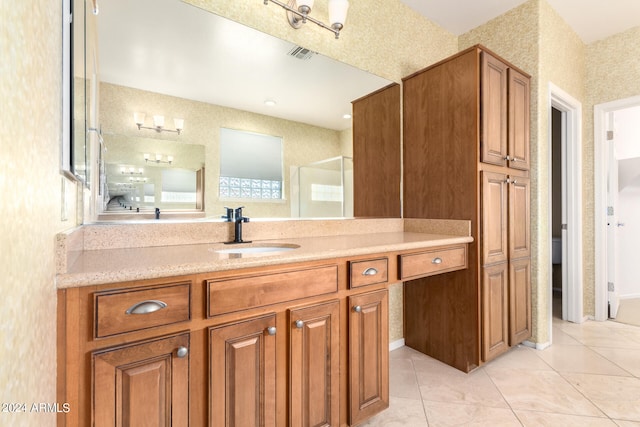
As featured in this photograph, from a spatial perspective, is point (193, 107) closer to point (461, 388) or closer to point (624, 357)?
point (461, 388)

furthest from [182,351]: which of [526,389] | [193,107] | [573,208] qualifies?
[573,208]

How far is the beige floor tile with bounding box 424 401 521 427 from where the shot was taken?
4.78 feet

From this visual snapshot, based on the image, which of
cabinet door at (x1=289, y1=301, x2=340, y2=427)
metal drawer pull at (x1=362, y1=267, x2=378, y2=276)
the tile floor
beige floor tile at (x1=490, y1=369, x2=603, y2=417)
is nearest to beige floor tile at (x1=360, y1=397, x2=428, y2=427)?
the tile floor

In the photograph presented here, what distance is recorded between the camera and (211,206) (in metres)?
1.53

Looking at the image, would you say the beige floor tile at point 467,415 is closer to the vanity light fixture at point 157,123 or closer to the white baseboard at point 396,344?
the white baseboard at point 396,344

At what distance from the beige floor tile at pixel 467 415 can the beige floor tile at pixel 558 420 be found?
2.2 inches

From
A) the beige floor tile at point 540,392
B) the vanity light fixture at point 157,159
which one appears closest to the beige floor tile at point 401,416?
the beige floor tile at point 540,392

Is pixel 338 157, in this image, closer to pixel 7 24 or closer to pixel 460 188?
pixel 460 188

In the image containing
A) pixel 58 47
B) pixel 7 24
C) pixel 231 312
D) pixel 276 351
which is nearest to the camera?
pixel 7 24

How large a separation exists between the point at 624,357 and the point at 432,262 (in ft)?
5.63

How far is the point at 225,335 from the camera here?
3.20ft

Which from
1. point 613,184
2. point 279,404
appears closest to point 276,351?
point 279,404

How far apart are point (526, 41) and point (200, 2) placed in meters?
2.35

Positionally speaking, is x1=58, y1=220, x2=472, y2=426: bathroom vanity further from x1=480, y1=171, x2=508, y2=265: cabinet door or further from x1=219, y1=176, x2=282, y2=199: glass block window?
x1=480, y1=171, x2=508, y2=265: cabinet door
